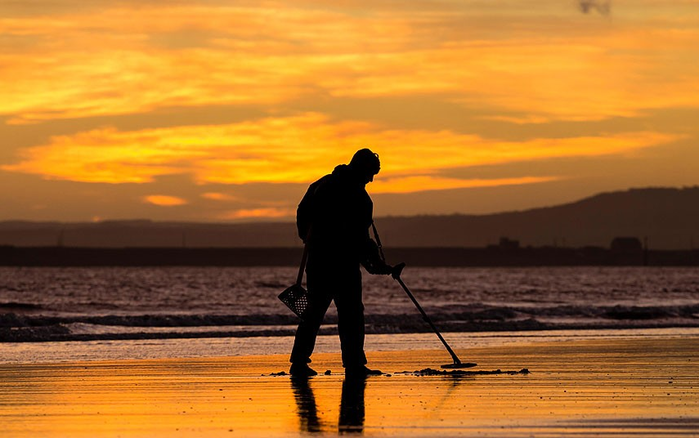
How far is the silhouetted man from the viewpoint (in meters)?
10.6

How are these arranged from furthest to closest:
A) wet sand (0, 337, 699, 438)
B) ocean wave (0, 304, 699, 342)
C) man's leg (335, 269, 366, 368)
→ ocean wave (0, 304, 699, 342) → man's leg (335, 269, 366, 368) → wet sand (0, 337, 699, 438)

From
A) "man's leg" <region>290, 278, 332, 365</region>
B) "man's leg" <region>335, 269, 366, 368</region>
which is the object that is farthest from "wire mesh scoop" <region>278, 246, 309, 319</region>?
"man's leg" <region>335, 269, 366, 368</region>

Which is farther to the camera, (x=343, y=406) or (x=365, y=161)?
(x=365, y=161)

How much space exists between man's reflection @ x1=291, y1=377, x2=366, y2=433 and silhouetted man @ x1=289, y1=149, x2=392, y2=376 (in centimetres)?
39

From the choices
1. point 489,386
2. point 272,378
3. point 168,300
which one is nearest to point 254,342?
point 272,378

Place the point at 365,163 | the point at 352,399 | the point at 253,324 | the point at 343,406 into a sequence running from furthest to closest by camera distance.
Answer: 1. the point at 253,324
2. the point at 365,163
3. the point at 352,399
4. the point at 343,406

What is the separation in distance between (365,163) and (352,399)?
2711 mm

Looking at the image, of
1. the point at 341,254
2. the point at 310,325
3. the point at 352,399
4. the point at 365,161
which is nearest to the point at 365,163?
the point at 365,161

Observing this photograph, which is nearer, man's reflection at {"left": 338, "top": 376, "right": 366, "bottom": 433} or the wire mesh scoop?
man's reflection at {"left": 338, "top": 376, "right": 366, "bottom": 433}

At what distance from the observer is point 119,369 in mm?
11469

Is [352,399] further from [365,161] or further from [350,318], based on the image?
[365,161]

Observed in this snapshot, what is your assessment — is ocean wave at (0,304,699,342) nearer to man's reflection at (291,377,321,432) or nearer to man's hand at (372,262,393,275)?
man's hand at (372,262,393,275)

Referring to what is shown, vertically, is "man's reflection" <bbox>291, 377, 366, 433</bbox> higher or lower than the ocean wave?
higher

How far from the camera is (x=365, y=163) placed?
34.7 feet
